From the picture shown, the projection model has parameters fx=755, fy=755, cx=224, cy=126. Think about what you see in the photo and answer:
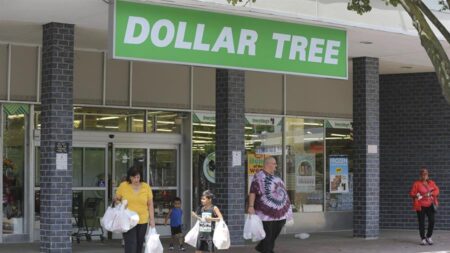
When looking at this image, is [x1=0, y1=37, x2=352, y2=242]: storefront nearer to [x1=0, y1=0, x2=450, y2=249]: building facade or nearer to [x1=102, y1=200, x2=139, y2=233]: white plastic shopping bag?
[x1=0, y1=0, x2=450, y2=249]: building facade

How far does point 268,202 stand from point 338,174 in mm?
8223

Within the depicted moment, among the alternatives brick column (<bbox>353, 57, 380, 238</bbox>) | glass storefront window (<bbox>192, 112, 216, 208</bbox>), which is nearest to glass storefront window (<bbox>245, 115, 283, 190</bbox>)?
glass storefront window (<bbox>192, 112, 216, 208</bbox>)

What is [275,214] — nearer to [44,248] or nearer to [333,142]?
[44,248]

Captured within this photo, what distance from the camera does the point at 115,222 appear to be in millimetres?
10289

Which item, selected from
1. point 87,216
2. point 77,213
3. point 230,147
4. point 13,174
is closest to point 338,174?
point 230,147

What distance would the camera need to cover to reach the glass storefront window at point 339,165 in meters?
19.5

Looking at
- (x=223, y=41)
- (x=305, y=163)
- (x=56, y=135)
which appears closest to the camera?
(x=223, y=41)

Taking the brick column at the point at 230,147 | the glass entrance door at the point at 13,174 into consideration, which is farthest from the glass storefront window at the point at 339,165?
the glass entrance door at the point at 13,174

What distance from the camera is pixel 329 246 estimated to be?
1536cm

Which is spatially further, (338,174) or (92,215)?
(338,174)

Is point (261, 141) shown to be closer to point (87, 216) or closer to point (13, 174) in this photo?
point (87, 216)

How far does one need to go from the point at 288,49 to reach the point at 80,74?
15.9ft

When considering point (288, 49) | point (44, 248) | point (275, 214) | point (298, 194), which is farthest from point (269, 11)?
point (298, 194)

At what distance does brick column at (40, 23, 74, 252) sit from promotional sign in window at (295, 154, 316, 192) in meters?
7.32
